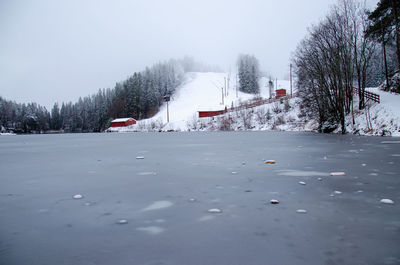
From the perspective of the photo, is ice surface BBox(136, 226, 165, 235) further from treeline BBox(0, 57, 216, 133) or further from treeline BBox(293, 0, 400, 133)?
treeline BBox(0, 57, 216, 133)

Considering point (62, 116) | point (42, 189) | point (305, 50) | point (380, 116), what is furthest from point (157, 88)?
point (42, 189)

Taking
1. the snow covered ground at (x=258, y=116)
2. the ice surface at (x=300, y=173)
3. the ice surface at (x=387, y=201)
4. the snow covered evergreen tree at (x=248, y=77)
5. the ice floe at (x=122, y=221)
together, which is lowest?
the ice surface at (x=387, y=201)

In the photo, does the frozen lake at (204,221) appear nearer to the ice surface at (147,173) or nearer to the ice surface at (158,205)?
the ice surface at (158,205)

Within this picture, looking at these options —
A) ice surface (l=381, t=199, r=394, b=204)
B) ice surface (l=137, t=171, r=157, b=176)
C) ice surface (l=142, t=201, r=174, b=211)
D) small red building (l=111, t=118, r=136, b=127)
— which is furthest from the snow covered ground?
ice surface (l=142, t=201, r=174, b=211)

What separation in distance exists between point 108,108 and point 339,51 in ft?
313

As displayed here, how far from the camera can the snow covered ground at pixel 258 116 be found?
20469 mm

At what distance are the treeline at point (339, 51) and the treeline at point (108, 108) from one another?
75.2 m

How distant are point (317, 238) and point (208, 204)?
5.06ft

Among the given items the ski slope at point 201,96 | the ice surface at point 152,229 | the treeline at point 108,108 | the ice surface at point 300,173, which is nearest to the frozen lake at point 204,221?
the ice surface at point 152,229

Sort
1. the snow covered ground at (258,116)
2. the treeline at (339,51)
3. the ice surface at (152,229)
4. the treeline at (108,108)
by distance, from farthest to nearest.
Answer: the treeline at (108,108) → the treeline at (339,51) → the snow covered ground at (258,116) → the ice surface at (152,229)

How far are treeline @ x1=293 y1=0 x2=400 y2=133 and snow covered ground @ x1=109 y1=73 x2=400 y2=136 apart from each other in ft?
6.85

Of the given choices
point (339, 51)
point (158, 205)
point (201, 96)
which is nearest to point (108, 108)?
point (201, 96)

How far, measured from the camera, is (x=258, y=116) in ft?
155

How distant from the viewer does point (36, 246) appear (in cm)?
236
